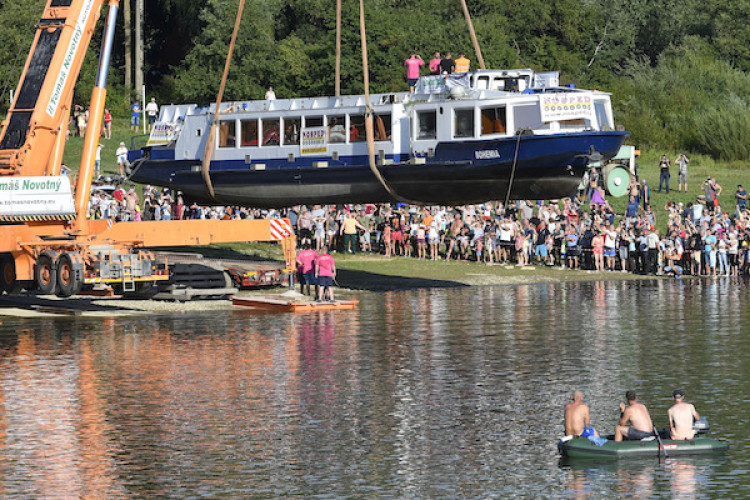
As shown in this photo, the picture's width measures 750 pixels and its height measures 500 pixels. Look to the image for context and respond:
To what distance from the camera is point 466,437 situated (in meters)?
19.0

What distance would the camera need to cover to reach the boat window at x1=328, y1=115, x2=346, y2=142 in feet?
118

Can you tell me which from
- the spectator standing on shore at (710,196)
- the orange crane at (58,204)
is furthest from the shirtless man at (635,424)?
the spectator standing on shore at (710,196)

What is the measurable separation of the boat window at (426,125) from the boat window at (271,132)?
4.24 m

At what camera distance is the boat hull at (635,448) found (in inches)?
687

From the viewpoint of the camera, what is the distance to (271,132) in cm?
3728

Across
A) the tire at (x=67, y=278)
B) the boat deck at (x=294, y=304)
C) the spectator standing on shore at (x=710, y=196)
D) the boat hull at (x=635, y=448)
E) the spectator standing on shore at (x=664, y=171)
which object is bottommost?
the boat hull at (x=635, y=448)

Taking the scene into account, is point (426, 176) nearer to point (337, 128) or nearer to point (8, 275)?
point (337, 128)

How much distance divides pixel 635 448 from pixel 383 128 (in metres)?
18.9

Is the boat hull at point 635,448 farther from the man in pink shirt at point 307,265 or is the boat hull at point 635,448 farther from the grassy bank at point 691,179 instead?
the grassy bank at point 691,179

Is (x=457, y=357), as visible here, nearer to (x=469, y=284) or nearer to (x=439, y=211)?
(x=469, y=284)

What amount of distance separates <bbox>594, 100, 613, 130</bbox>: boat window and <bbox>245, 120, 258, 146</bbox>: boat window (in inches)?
352

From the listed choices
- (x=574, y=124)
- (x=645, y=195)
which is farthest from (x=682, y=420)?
(x=645, y=195)

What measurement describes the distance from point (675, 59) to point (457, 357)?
50.4m

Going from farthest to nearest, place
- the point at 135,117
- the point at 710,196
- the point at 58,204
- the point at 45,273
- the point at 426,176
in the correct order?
the point at 135,117 → the point at 710,196 → the point at 426,176 → the point at 58,204 → the point at 45,273
